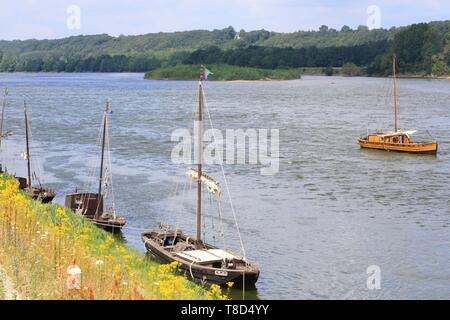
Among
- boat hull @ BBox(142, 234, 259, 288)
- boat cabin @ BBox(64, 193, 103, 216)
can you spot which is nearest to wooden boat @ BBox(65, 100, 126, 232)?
boat cabin @ BBox(64, 193, 103, 216)

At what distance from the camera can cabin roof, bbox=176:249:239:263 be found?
27.6 metres

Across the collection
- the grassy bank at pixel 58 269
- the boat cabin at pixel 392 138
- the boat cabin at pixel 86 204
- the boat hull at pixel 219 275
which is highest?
the grassy bank at pixel 58 269

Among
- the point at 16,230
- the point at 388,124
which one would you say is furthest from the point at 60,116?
the point at 16,230

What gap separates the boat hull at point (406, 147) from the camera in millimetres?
63750

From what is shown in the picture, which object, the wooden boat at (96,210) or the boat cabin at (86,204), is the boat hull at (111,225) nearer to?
the wooden boat at (96,210)

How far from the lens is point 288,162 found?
58.0 m

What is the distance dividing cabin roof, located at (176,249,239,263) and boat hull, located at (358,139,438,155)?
40.0 metres

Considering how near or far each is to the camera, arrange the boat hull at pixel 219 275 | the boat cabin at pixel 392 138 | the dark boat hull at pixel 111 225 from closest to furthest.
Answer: the boat hull at pixel 219 275, the dark boat hull at pixel 111 225, the boat cabin at pixel 392 138

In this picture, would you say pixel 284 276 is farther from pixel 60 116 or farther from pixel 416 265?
pixel 60 116

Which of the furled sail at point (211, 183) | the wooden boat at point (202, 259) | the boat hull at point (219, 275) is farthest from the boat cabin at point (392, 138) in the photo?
the boat hull at point (219, 275)

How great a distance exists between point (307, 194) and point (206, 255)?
1843cm

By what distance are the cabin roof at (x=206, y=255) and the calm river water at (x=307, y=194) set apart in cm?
197

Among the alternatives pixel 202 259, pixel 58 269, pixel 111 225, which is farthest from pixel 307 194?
pixel 58 269

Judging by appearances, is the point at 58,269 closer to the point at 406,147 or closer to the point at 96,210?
the point at 96,210
